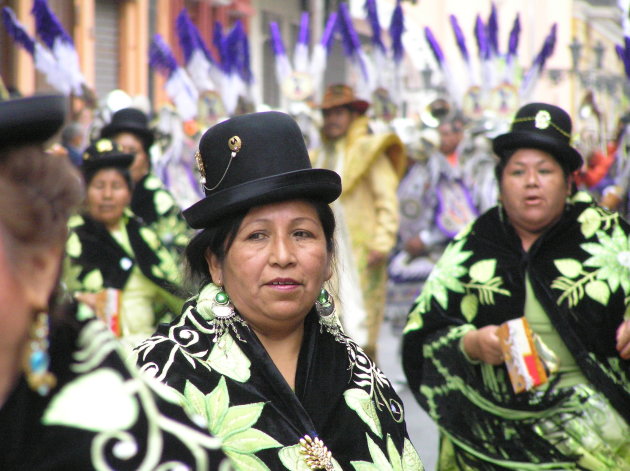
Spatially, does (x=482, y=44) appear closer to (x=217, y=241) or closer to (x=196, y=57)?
(x=196, y=57)

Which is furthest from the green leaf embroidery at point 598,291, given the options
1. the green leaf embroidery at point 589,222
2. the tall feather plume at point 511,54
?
the tall feather plume at point 511,54

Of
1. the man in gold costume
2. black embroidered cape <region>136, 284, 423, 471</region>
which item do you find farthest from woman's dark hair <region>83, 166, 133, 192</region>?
black embroidered cape <region>136, 284, 423, 471</region>

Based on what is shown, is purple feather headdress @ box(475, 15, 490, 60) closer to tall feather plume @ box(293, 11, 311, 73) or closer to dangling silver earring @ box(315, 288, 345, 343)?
tall feather plume @ box(293, 11, 311, 73)

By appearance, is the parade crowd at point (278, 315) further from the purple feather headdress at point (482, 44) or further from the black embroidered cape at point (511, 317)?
the purple feather headdress at point (482, 44)

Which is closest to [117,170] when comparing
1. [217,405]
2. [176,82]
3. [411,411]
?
[411,411]

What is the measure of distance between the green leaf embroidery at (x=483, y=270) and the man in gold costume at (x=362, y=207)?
12.3 feet

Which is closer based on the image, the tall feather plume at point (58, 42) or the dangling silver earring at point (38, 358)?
the dangling silver earring at point (38, 358)

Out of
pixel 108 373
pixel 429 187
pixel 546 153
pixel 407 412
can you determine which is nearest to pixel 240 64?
pixel 429 187

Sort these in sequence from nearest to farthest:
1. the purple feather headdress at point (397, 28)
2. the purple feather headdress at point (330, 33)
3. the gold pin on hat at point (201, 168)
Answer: the gold pin on hat at point (201, 168) → the purple feather headdress at point (397, 28) → the purple feather headdress at point (330, 33)

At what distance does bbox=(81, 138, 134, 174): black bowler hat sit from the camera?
6129mm

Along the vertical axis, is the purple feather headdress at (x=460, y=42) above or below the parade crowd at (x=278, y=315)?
above

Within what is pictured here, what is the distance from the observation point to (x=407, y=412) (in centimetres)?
785

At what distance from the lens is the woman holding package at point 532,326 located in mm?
4340

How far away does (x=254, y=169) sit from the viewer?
2793 mm
